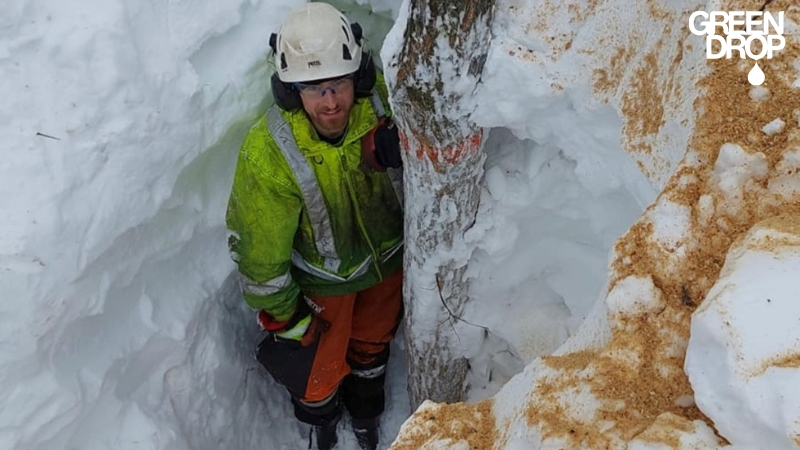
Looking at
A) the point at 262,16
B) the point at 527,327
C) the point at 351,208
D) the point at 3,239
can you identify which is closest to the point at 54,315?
the point at 3,239

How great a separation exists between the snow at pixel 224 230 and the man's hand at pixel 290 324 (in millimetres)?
228

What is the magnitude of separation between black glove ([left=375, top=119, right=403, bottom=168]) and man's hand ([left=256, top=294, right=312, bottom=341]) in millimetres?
817

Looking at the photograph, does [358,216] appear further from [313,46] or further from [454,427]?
[454,427]

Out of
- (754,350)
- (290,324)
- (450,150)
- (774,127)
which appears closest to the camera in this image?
(754,350)

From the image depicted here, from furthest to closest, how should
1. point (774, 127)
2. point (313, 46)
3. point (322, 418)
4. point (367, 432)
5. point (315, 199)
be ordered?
point (367, 432) → point (322, 418) → point (315, 199) → point (313, 46) → point (774, 127)

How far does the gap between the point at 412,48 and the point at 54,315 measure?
4.52 feet

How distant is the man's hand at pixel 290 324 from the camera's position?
2.86m

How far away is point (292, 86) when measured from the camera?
244 centimetres

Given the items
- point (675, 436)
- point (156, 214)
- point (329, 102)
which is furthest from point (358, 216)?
point (675, 436)

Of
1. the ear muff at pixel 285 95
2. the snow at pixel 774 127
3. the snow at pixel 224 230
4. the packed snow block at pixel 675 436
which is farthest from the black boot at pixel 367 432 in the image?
the snow at pixel 774 127

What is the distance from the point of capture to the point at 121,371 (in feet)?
8.29

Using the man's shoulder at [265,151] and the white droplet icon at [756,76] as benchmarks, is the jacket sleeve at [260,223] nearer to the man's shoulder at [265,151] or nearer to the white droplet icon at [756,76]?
the man's shoulder at [265,151]

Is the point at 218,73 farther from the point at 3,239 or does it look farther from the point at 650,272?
the point at 650,272

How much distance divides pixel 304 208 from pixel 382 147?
0.39 m
